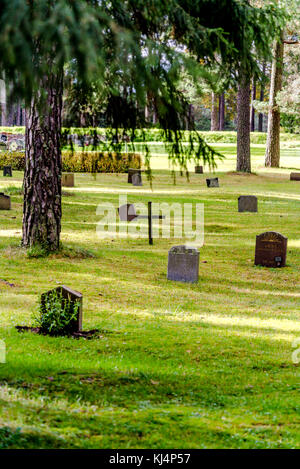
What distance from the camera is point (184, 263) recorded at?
12.6 metres

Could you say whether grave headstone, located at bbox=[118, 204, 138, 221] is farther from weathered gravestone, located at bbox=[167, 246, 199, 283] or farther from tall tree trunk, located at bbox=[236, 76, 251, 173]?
tall tree trunk, located at bbox=[236, 76, 251, 173]

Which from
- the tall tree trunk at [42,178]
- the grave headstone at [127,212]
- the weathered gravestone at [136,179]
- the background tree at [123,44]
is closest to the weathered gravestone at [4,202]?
the grave headstone at [127,212]

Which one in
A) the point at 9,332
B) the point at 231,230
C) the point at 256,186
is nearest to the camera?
the point at 9,332

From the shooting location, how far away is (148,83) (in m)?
4.54

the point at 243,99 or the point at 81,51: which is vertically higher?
the point at 243,99

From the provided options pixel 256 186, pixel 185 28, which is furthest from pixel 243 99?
pixel 185 28

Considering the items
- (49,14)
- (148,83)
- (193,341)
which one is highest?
(49,14)

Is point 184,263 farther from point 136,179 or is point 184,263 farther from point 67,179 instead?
point 136,179

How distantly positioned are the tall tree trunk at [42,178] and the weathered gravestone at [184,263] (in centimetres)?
284

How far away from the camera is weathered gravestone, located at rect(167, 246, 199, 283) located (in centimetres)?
1252

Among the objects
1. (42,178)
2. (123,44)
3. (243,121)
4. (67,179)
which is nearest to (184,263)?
(42,178)

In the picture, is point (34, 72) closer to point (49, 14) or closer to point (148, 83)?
point (49, 14)

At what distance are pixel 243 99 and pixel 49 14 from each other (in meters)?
31.9

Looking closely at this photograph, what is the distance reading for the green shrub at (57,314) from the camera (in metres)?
8.19
